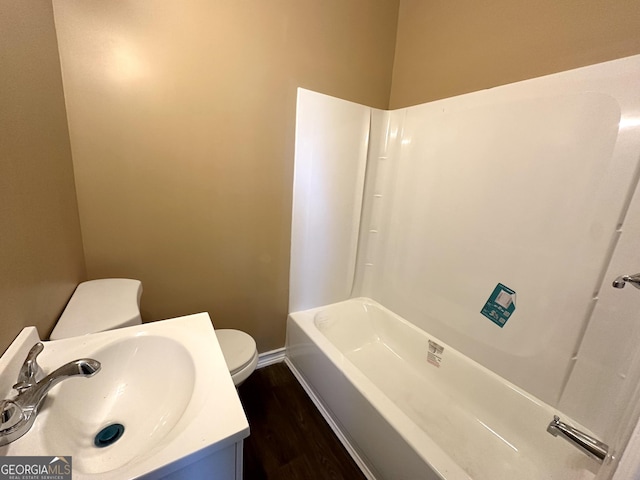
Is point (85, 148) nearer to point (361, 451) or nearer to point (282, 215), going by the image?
Result: point (282, 215)

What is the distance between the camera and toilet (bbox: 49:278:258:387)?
0.87 meters

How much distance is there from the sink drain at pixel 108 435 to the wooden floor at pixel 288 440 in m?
0.77

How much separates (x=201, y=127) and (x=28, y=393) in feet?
3.90

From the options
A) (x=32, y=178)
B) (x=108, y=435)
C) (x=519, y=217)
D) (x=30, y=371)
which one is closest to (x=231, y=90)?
(x=32, y=178)

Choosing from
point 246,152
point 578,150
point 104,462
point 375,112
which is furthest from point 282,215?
point 578,150

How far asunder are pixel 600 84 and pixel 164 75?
73.4 inches

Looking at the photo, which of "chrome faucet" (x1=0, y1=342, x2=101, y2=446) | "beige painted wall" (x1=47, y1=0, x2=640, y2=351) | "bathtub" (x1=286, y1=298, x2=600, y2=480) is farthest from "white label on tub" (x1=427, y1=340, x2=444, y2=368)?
"chrome faucet" (x1=0, y1=342, x2=101, y2=446)

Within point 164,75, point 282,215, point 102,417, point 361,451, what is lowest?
point 361,451

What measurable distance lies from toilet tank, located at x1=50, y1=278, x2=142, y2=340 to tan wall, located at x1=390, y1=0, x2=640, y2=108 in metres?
→ 1.99

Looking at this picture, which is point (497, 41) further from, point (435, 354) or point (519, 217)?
point (435, 354)

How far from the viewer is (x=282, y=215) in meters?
1.64

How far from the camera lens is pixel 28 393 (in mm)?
542

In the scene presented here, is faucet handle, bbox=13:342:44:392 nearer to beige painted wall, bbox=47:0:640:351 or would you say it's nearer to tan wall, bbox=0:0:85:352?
tan wall, bbox=0:0:85:352

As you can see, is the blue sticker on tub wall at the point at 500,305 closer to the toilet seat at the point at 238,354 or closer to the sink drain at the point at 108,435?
the toilet seat at the point at 238,354
